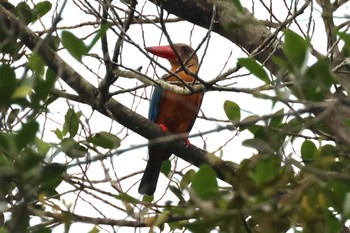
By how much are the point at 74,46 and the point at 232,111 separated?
1.70m

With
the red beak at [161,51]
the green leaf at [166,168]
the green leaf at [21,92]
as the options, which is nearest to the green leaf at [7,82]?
the green leaf at [21,92]

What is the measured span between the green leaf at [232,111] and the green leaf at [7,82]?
2189 mm

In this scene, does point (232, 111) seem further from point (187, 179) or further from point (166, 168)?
point (166, 168)

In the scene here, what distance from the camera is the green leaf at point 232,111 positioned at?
4.20m

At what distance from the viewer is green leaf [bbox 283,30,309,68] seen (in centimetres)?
238

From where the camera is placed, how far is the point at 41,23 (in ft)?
16.6

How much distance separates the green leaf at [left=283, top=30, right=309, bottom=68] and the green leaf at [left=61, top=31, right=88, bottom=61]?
24.5 inches

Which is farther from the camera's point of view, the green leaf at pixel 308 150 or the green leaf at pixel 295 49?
the green leaf at pixel 308 150

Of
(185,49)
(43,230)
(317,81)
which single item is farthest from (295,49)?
(185,49)

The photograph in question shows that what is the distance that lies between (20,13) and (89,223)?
169 centimetres

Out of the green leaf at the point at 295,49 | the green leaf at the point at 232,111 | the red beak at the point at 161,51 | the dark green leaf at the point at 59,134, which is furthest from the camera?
the red beak at the point at 161,51

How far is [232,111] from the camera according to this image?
421 centimetres

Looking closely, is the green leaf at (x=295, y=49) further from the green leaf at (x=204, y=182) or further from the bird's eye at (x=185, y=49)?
the bird's eye at (x=185, y=49)

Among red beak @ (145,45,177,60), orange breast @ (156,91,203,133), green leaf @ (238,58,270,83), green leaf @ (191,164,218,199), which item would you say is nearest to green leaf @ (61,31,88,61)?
green leaf @ (238,58,270,83)
